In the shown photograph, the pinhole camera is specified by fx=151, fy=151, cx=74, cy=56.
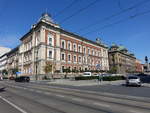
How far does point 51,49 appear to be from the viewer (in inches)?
2072

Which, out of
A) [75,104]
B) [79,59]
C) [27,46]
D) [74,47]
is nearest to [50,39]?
[27,46]

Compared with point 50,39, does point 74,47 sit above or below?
below

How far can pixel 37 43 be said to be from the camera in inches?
2088

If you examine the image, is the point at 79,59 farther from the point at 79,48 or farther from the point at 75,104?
the point at 75,104

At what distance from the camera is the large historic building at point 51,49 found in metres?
50.6

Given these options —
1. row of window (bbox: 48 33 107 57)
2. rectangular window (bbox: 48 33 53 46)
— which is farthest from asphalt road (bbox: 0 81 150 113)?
row of window (bbox: 48 33 107 57)

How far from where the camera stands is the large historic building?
50.6 metres

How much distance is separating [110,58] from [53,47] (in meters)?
60.9

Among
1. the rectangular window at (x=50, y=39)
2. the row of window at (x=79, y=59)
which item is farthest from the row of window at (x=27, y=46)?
the row of window at (x=79, y=59)

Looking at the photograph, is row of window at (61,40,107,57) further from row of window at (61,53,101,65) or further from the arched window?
the arched window

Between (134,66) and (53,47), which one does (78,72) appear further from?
(134,66)

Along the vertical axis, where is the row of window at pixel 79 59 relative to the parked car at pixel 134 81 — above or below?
above

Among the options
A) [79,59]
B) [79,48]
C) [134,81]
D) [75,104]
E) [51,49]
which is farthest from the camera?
[79,48]

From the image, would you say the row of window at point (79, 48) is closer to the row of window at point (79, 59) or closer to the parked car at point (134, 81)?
the row of window at point (79, 59)
